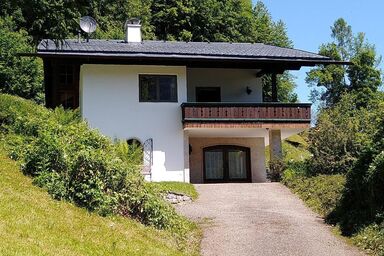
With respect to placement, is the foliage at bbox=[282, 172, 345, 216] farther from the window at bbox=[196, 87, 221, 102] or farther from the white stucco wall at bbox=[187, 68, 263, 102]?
the window at bbox=[196, 87, 221, 102]

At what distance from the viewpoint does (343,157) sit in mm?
21750

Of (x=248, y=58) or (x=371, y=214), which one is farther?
(x=248, y=58)

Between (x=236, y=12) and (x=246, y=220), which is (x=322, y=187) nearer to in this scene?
(x=246, y=220)

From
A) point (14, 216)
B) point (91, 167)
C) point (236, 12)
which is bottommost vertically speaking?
point (14, 216)

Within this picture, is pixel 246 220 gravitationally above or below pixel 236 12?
below

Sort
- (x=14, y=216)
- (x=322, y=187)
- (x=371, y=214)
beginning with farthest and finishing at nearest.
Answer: (x=322, y=187) < (x=371, y=214) < (x=14, y=216)

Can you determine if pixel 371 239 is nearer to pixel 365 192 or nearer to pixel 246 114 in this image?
pixel 365 192

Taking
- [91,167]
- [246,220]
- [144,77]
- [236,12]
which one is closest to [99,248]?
[91,167]

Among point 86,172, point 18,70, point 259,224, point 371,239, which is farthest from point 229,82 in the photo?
point 86,172

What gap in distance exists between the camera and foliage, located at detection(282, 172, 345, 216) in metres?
17.3

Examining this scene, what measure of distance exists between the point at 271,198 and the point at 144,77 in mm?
8539

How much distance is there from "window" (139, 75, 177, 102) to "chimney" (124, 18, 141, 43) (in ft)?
12.5

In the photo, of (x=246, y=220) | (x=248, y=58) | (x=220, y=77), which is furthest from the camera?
(x=220, y=77)

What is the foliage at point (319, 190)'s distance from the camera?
1727cm
